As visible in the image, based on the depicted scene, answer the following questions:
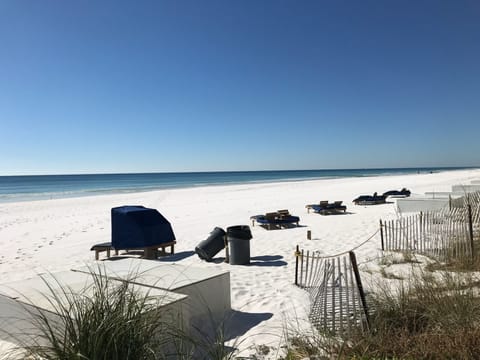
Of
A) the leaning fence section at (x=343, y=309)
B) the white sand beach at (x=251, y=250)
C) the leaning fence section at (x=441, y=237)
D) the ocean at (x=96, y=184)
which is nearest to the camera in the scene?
the leaning fence section at (x=343, y=309)

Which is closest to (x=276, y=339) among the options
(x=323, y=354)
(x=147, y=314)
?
(x=323, y=354)

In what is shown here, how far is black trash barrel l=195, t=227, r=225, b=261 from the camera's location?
27.3 ft

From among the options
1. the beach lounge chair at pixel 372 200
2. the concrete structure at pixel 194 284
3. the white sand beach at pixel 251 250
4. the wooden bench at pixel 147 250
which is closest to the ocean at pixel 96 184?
the white sand beach at pixel 251 250

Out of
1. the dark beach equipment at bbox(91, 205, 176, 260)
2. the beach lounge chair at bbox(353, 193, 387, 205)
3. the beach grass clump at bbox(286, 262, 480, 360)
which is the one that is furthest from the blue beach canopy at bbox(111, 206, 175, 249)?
the beach lounge chair at bbox(353, 193, 387, 205)

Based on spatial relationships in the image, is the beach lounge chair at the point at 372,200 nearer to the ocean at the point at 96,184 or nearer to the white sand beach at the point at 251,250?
the white sand beach at the point at 251,250

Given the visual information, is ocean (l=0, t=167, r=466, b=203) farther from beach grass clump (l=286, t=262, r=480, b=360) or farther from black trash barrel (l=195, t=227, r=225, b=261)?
beach grass clump (l=286, t=262, r=480, b=360)

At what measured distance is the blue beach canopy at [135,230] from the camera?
28.8 ft

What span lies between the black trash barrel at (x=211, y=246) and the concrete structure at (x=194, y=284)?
318cm

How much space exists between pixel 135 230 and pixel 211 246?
→ 214cm

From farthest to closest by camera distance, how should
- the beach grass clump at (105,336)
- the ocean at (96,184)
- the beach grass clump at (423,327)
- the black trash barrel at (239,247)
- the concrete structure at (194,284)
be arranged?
the ocean at (96,184) < the black trash barrel at (239,247) < the concrete structure at (194,284) < the beach grass clump at (423,327) < the beach grass clump at (105,336)

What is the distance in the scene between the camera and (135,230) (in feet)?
28.9

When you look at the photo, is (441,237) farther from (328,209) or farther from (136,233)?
(328,209)

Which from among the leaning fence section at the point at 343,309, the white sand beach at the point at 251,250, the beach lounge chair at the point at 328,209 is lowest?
the white sand beach at the point at 251,250

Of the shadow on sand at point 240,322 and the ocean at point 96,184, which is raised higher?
the ocean at point 96,184
